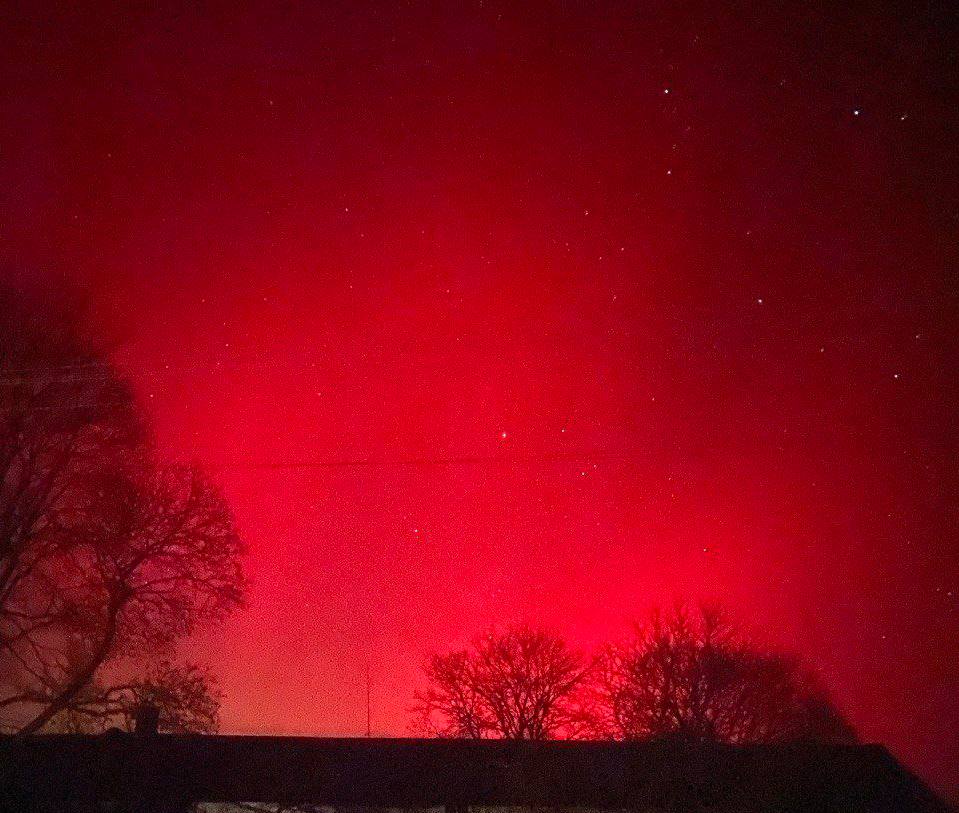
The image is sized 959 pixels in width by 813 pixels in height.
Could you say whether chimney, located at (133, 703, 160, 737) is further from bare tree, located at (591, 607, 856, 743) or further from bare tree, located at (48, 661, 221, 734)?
bare tree, located at (591, 607, 856, 743)

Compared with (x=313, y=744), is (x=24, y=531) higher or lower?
higher

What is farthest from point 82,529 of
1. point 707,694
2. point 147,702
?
point 707,694

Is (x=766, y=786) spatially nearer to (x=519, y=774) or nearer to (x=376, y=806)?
(x=519, y=774)

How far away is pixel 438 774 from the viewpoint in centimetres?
1664

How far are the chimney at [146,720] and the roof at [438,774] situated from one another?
0.33m

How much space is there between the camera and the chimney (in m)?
17.4

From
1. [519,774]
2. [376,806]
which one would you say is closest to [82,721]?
[376,806]

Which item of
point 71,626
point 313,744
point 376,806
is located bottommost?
point 376,806

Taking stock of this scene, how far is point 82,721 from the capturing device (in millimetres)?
18750

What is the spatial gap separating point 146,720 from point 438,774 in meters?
5.07

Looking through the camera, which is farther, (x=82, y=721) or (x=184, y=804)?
(x=82, y=721)

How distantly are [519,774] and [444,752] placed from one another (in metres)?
1.36

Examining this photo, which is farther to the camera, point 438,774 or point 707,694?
point 707,694

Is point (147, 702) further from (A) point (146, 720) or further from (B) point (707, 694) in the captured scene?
(B) point (707, 694)
